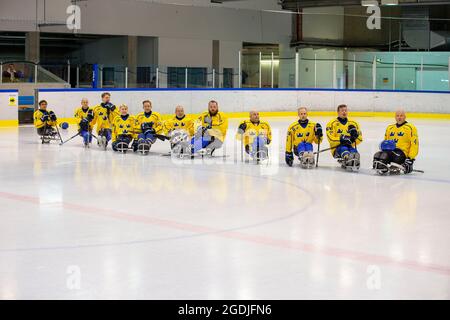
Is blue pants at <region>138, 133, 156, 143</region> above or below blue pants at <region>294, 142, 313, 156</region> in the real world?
above

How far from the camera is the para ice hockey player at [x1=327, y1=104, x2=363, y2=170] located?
466 inches

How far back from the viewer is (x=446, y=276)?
5.65 meters

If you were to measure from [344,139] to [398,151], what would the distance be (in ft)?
2.81

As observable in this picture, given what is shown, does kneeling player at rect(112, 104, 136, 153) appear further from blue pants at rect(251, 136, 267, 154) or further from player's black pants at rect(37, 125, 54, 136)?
blue pants at rect(251, 136, 267, 154)

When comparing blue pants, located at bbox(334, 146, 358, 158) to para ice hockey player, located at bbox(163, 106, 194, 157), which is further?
para ice hockey player, located at bbox(163, 106, 194, 157)

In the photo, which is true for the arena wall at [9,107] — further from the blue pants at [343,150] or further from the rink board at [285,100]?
the blue pants at [343,150]

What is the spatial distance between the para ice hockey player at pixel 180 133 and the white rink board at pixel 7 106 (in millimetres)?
7619

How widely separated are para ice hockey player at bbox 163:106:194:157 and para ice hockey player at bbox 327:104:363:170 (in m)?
2.61

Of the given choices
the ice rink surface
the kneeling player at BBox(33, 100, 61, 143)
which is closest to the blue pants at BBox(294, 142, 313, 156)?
the ice rink surface

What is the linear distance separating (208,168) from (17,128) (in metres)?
8.92

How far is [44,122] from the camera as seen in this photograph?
1596cm
